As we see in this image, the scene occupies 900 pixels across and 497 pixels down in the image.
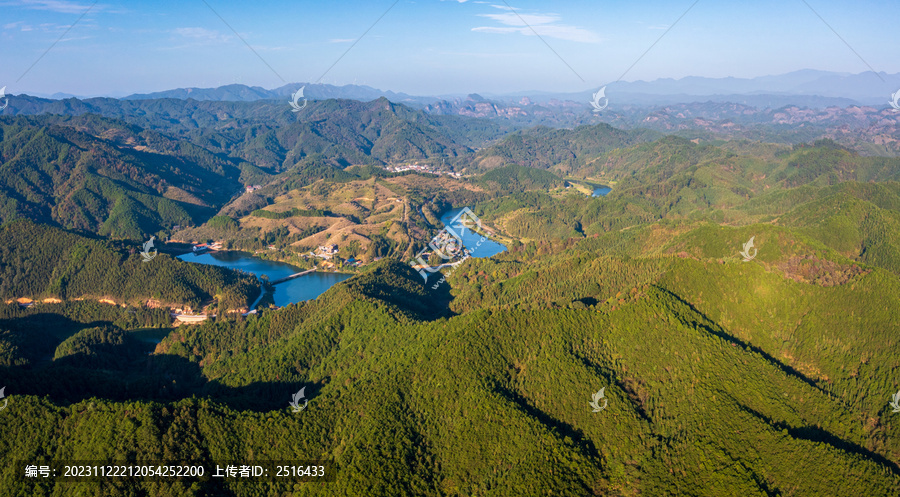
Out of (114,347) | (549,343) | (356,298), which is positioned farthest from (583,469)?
(114,347)

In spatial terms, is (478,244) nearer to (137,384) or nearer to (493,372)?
(493,372)

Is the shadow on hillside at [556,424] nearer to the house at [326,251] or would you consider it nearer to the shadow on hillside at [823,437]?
the shadow on hillside at [823,437]

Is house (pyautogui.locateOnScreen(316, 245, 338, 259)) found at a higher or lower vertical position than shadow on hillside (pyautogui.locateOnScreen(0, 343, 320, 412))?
lower

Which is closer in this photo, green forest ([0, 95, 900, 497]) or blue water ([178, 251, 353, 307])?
green forest ([0, 95, 900, 497])

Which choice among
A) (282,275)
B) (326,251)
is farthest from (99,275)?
(326,251)

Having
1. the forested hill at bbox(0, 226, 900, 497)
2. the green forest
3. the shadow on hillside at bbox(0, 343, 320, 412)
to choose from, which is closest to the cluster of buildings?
the green forest

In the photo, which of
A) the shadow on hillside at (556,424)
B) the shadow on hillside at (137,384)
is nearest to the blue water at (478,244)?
the shadow on hillside at (137,384)

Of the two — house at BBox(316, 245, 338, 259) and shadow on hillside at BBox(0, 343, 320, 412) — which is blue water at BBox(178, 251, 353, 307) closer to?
house at BBox(316, 245, 338, 259)
